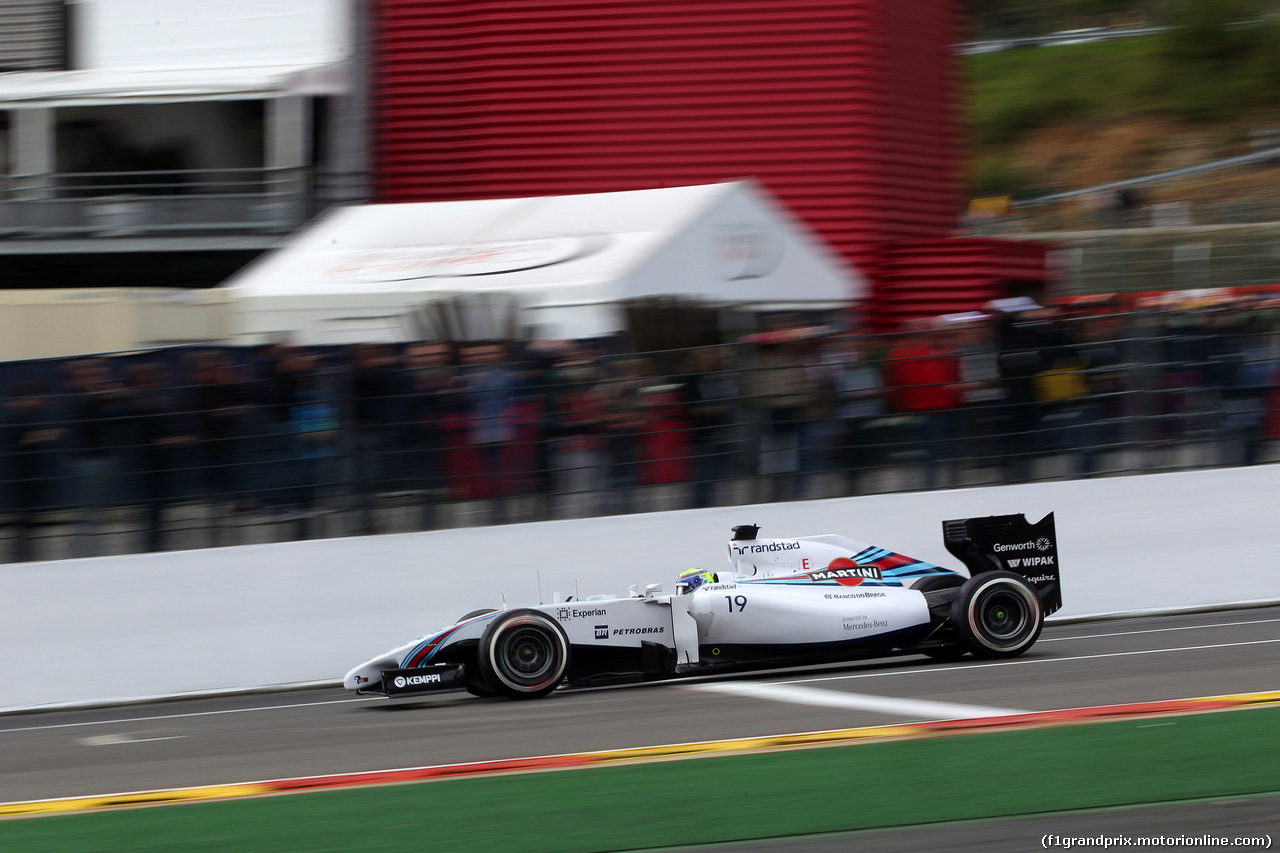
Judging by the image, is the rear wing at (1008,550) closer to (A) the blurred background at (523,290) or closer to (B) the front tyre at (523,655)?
(A) the blurred background at (523,290)

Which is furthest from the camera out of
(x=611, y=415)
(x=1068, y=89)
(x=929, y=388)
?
(x=1068, y=89)

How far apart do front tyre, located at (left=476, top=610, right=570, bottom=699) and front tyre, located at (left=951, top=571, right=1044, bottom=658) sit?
209cm

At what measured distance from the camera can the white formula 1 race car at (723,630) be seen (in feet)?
25.5

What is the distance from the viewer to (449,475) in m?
9.86

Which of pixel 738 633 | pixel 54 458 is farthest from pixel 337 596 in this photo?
pixel 738 633

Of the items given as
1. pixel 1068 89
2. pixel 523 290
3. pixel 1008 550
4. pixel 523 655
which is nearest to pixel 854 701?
pixel 523 655

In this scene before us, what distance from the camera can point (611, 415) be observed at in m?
10.0

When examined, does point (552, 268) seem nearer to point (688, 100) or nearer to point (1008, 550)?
point (688, 100)

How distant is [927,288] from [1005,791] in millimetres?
12555

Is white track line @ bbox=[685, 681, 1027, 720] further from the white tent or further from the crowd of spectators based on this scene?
the white tent

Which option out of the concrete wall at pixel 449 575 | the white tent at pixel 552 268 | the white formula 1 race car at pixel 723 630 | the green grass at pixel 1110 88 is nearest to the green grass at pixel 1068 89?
the green grass at pixel 1110 88

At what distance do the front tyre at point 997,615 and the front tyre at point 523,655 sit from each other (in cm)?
209

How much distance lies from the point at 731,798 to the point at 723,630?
2.79 metres

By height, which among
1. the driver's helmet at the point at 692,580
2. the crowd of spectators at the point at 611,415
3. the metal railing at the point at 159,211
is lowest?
the driver's helmet at the point at 692,580
